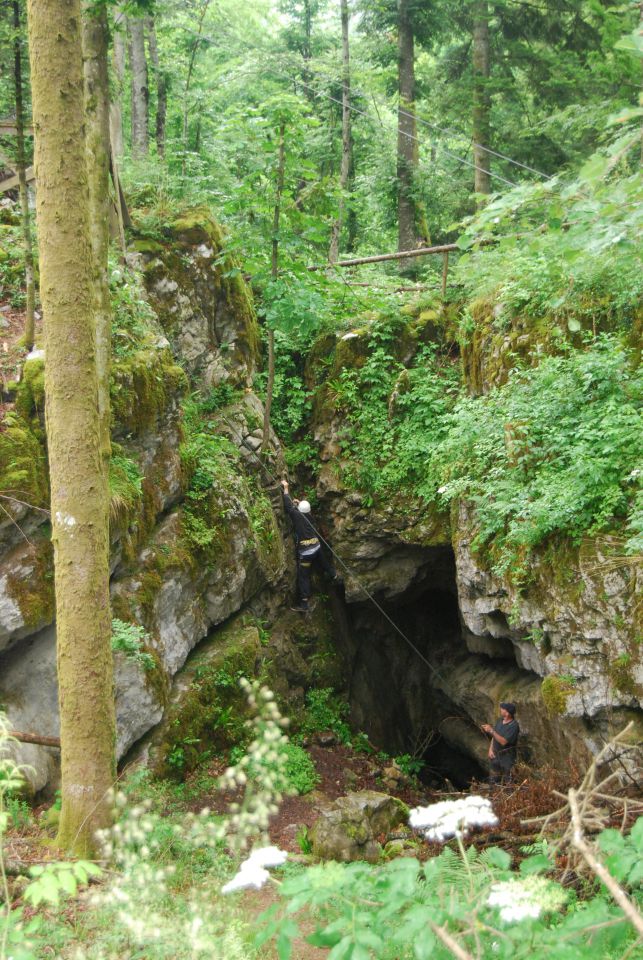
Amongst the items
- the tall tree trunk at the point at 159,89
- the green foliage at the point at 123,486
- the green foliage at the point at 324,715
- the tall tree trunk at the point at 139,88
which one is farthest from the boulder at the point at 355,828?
the tall tree trunk at the point at 159,89

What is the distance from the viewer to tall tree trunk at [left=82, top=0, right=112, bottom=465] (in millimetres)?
5891

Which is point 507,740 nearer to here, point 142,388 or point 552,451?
point 552,451

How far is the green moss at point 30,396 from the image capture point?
643 centimetres

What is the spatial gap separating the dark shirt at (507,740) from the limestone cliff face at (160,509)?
3860mm

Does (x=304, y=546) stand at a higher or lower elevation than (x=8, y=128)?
lower

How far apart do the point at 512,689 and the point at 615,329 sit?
5256 millimetres

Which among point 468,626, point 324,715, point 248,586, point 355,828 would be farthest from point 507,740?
point 248,586

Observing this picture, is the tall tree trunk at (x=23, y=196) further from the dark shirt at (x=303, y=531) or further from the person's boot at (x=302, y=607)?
the person's boot at (x=302, y=607)

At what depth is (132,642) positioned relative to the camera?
623 cm

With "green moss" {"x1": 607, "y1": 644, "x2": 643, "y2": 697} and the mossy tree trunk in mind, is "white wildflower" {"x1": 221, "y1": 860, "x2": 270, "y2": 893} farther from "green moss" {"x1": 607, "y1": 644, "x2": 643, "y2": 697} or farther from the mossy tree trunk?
the mossy tree trunk

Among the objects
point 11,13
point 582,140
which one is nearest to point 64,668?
point 11,13

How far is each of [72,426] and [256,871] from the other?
3415 millimetres

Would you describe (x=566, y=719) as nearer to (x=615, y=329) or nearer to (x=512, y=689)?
(x=512, y=689)

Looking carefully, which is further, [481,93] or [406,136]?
[406,136]
